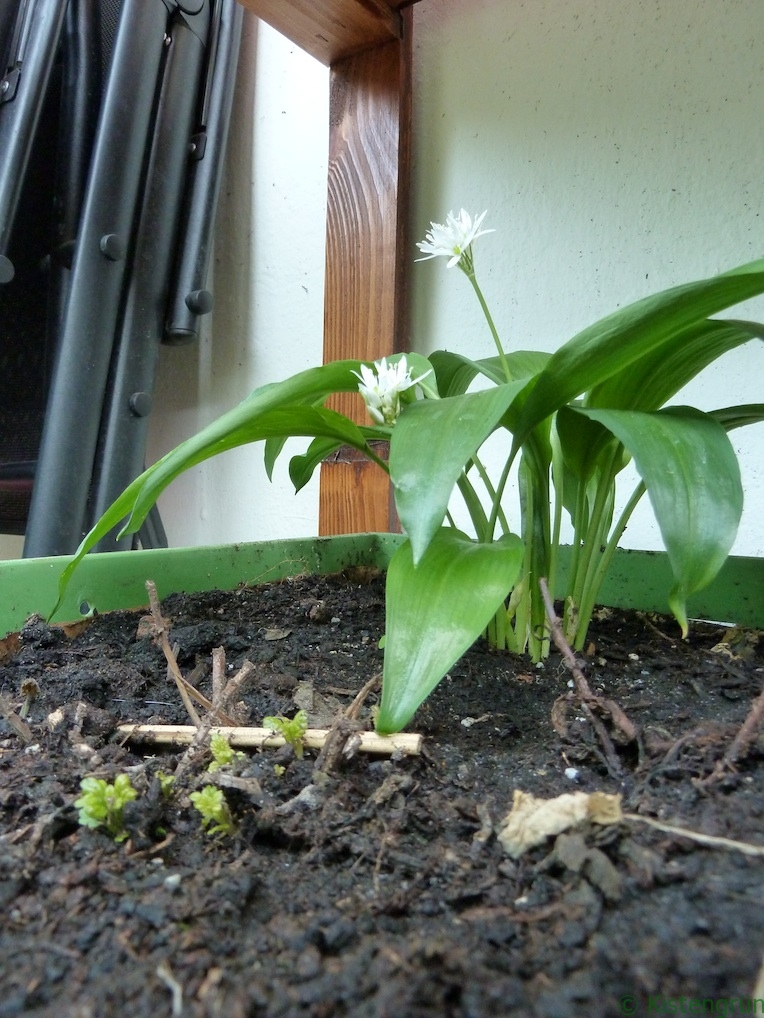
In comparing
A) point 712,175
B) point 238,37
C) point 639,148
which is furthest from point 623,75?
point 238,37

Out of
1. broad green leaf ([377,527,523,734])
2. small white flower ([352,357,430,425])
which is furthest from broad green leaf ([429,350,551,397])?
broad green leaf ([377,527,523,734])

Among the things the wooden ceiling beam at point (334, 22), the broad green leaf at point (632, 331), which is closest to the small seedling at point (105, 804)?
the broad green leaf at point (632, 331)

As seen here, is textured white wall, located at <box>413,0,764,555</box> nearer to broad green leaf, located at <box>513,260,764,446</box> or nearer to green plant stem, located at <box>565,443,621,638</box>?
green plant stem, located at <box>565,443,621,638</box>

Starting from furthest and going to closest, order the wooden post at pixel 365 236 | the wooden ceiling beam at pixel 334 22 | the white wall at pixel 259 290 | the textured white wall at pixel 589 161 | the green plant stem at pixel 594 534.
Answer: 1. the white wall at pixel 259 290
2. the wooden post at pixel 365 236
3. the wooden ceiling beam at pixel 334 22
4. the textured white wall at pixel 589 161
5. the green plant stem at pixel 594 534

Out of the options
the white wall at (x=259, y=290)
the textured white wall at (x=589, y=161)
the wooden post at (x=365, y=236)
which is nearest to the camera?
the textured white wall at (x=589, y=161)

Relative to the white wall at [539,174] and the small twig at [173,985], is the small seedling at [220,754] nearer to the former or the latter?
the small twig at [173,985]

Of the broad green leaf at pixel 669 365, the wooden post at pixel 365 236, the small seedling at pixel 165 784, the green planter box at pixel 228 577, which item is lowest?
the small seedling at pixel 165 784

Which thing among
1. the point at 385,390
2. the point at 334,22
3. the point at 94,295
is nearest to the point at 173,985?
the point at 385,390
